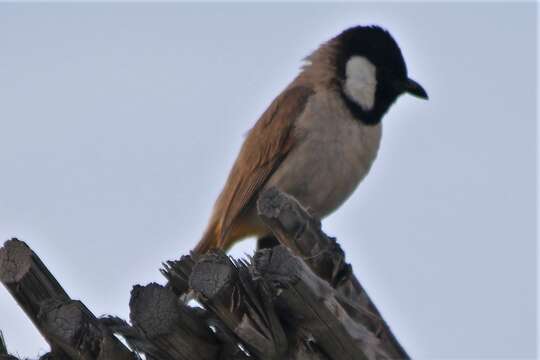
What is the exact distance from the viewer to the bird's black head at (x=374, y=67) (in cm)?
821

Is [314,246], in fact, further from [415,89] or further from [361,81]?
[415,89]

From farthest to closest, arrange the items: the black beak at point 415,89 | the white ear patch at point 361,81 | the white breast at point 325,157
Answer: the black beak at point 415,89
the white ear patch at point 361,81
the white breast at point 325,157

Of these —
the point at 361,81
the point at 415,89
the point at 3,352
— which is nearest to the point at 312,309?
the point at 3,352

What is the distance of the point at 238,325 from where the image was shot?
4516mm

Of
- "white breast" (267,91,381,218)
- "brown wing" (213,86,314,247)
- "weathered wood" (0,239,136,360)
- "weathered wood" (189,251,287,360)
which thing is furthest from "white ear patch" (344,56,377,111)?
"weathered wood" (0,239,136,360)

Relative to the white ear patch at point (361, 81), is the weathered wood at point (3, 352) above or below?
below

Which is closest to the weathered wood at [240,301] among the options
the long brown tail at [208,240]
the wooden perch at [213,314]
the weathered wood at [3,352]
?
the wooden perch at [213,314]

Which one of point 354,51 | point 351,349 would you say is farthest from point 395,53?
point 351,349

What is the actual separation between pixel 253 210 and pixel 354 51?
173 centimetres

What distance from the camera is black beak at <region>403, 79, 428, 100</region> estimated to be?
8445 millimetres

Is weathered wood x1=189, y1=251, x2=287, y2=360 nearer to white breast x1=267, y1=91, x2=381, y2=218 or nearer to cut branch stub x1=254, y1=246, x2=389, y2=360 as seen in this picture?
cut branch stub x1=254, y1=246, x2=389, y2=360

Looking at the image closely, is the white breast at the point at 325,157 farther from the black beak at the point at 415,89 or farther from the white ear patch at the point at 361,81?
the black beak at the point at 415,89

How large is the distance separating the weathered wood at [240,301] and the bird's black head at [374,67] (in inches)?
149

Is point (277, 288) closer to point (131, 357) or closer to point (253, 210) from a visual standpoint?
point (131, 357)
